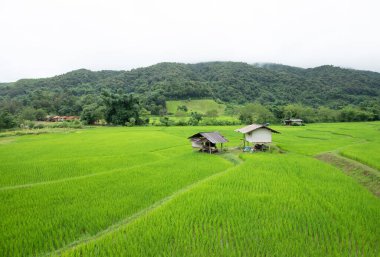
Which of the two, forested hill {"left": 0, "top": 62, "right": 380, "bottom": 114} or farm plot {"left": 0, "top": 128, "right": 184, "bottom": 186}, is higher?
forested hill {"left": 0, "top": 62, "right": 380, "bottom": 114}

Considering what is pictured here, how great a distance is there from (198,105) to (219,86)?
87.4ft

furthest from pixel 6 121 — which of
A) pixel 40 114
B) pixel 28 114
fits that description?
pixel 40 114

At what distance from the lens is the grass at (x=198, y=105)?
78.5 m

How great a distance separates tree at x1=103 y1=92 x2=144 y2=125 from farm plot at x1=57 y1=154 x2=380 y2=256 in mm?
46379

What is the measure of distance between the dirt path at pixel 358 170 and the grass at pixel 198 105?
60.7m

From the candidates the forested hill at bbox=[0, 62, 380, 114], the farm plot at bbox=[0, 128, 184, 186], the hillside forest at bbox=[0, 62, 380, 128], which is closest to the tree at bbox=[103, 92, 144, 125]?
the hillside forest at bbox=[0, 62, 380, 128]

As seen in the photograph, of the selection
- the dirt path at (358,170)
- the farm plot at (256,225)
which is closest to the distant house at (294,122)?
the dirt path at (358,170)

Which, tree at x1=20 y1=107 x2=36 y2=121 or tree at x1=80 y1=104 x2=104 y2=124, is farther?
tree at x1=20 y1=107 x2=36 y2=121

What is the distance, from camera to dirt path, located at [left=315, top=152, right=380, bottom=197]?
1088cm

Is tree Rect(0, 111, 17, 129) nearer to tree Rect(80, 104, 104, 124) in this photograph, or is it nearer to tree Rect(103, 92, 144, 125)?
tree Rect(80, 104, 104, 124)

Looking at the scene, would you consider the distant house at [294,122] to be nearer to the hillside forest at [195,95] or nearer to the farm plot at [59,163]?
the hillside forest at [195,95]

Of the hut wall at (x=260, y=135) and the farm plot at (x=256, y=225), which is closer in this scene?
the farm plot at (x=256, y=225)

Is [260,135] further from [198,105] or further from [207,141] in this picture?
[198,105]

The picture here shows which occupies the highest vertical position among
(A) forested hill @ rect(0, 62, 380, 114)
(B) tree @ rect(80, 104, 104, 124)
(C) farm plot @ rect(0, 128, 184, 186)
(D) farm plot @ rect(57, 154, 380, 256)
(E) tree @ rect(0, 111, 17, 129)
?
(A) forested hill @ rect(0, 62, 380, 114)
